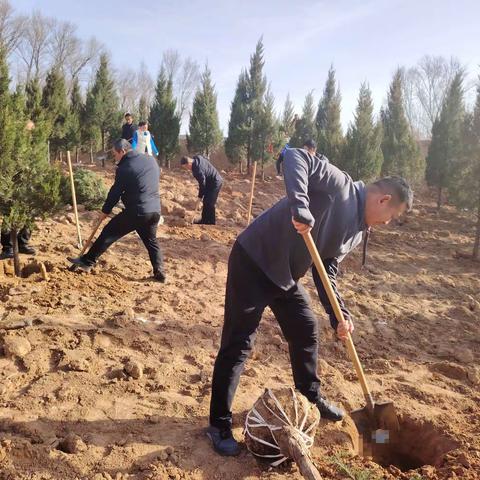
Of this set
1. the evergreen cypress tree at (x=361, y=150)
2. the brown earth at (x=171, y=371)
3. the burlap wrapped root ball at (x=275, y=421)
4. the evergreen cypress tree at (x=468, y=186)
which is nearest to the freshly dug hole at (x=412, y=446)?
the brown earth at (x=171, y=371)

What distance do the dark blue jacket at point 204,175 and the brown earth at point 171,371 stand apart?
2339mm

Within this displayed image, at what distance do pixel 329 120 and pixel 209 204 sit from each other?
14.8 metres

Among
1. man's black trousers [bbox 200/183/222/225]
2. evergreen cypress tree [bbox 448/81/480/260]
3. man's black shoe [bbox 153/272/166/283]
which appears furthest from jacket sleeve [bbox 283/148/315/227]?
evergreen cypress tree [bbox 448/81/480/260]

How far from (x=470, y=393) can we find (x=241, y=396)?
Answer: 81.9 inches

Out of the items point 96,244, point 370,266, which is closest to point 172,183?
point 370,266

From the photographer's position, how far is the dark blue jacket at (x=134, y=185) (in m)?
5.23

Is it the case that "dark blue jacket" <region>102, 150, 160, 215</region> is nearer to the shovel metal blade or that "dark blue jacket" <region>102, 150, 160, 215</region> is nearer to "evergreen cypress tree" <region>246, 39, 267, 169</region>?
the shovel metal blade

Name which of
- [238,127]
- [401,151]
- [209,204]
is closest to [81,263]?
[209,204]

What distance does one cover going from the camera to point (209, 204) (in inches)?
373

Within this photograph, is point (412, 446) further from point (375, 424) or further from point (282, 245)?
point (282, 245)

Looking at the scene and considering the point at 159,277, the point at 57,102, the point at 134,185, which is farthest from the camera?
the point at 57,102

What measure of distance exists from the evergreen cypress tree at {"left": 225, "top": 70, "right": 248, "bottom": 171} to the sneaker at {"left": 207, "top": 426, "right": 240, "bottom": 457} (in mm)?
19680

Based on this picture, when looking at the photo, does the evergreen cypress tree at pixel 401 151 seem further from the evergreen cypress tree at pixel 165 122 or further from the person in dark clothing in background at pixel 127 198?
A: the person in dark clothing in background at pixel 127 198

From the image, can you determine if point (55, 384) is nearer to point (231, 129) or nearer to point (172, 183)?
point (172, 183)
